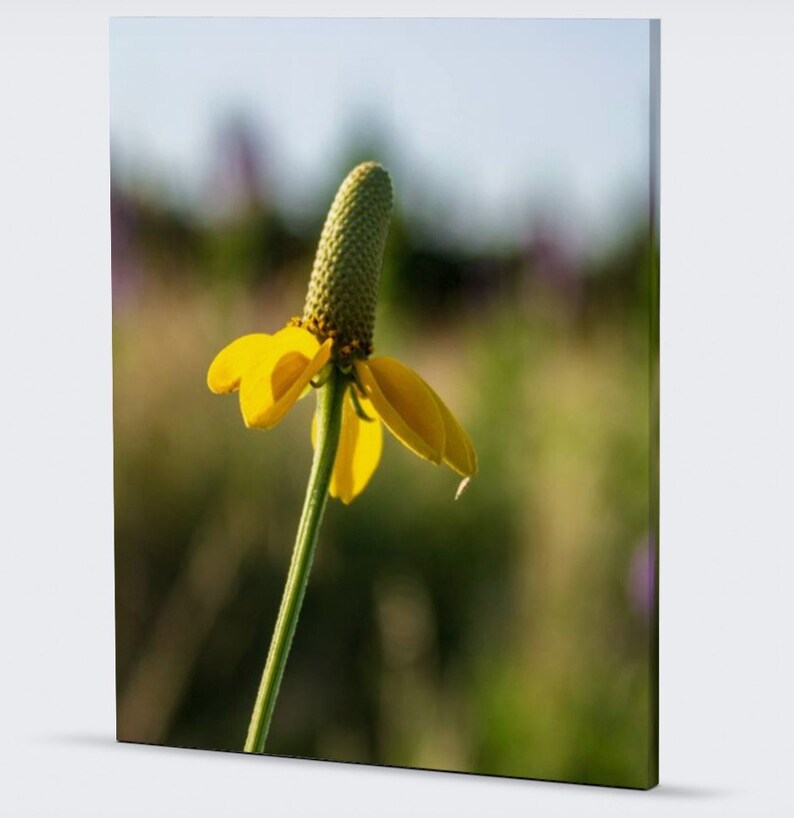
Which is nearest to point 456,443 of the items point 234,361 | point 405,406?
point 405,406

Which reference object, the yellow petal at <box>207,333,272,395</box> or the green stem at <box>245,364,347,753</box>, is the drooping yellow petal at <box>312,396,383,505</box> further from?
the yellow petal at <box>207,333,272,395</box>

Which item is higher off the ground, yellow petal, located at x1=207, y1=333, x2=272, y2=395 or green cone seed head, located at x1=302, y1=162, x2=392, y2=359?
green cone seed head, located at x1=302, y1=162, x2=392, y2=359

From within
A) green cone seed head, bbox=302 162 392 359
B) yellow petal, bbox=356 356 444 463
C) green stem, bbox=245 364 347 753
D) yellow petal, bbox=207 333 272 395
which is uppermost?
green cone seed head, bbox=302 162 392 359

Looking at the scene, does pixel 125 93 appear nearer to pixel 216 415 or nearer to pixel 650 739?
pixel 216 415

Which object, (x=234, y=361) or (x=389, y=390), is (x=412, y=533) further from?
(x=234, y=361)

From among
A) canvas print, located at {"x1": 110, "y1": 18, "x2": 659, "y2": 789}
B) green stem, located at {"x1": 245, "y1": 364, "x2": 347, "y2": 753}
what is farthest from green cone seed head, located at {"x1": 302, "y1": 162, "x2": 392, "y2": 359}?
green stem, located at {"x1": 245, "y1": 364, "x2": 347, "y2": 753}

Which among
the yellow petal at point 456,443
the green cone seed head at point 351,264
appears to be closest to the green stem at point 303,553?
the green cone seed head at point 351,264
